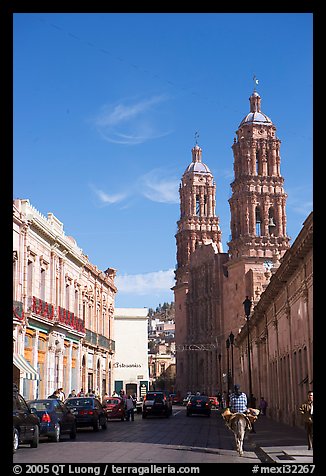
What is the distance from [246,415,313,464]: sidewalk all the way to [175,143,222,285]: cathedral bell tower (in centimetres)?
8108

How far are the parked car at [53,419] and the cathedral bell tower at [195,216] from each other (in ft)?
280

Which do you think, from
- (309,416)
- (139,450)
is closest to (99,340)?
(139,450)

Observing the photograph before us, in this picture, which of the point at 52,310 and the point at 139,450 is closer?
the point at 139,450

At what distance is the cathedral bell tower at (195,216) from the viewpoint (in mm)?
110250

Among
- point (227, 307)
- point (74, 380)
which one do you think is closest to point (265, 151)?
point (227, 307)

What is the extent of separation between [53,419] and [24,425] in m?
3.75

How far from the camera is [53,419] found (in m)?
22.8

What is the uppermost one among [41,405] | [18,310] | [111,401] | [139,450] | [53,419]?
[18,310]

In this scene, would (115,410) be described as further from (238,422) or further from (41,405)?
(238,422)

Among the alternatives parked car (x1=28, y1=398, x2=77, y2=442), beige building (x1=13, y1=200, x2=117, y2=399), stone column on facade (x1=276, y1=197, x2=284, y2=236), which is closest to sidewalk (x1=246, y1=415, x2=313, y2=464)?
parked car (x1=28, y1=398, x2=77, y2=442)
